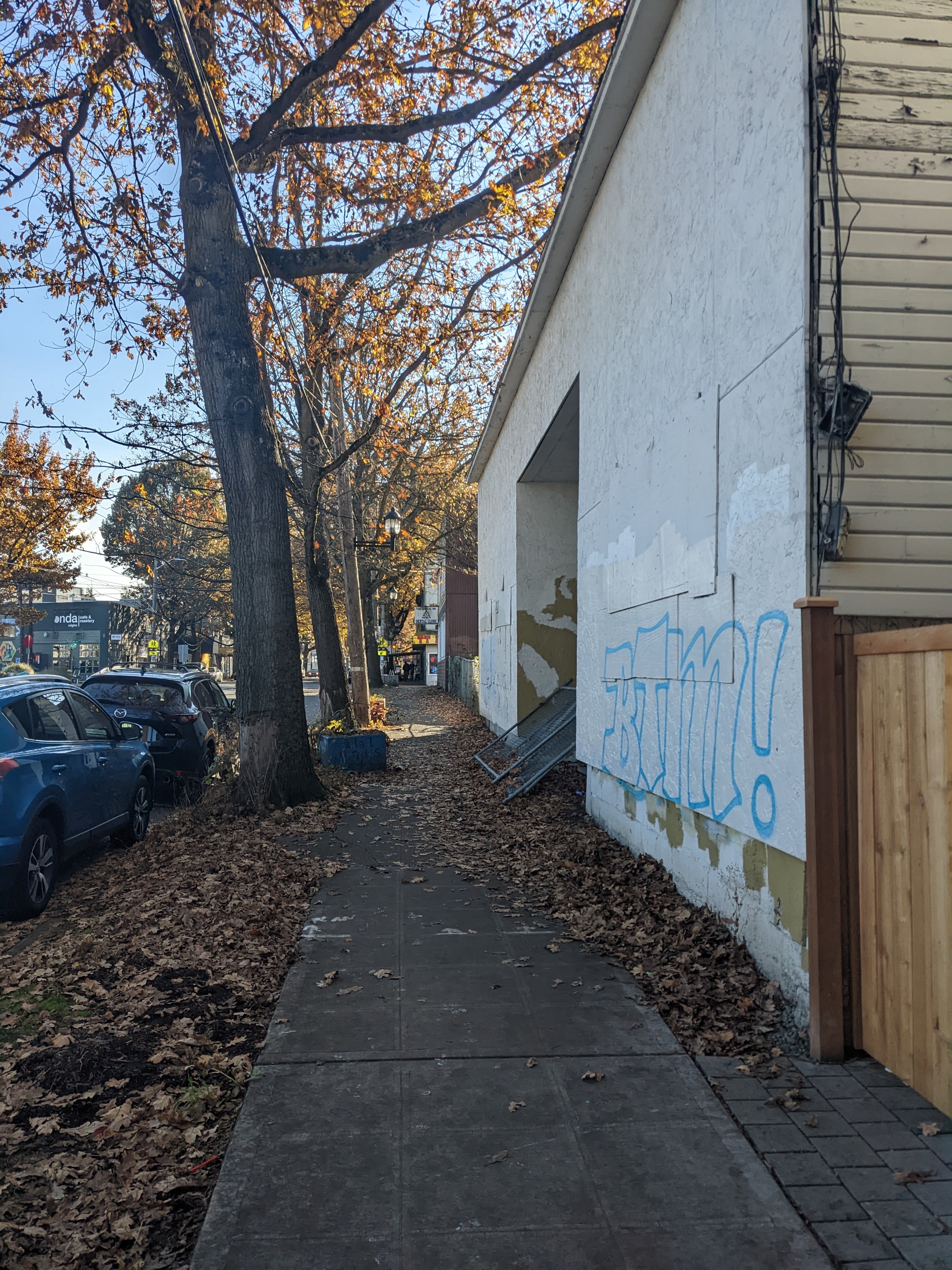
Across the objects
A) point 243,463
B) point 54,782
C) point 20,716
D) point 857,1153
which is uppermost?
point 243,463

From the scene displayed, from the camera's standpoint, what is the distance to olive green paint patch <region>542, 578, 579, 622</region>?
47.2 feet

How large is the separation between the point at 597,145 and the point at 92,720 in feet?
23.1

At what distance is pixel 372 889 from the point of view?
685cm

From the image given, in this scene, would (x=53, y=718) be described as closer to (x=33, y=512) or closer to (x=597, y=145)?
(x=597, y=145)

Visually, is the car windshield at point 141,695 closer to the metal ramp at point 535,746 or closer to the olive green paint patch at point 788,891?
the metal ramp at point 535,746

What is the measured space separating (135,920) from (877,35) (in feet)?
21.5

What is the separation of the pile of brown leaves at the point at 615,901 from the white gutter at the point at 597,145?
6.18 meters

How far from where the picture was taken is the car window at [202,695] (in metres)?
11.7

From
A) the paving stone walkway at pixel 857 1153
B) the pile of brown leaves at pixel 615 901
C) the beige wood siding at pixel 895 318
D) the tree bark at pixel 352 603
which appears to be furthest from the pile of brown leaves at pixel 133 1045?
the tree bark at pixel 352 603

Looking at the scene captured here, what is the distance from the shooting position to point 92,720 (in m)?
8.16

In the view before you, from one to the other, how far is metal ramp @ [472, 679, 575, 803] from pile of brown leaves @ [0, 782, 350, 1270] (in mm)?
4000

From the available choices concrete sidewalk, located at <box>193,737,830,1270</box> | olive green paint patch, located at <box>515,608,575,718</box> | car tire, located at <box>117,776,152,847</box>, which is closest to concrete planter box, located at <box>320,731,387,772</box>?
olive green paint patch, located at <box>515,608,575,718</box>

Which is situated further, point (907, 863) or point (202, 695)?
point (202, 695)

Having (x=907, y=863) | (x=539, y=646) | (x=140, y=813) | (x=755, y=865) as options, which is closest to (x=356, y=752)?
(x=539, y=646)
